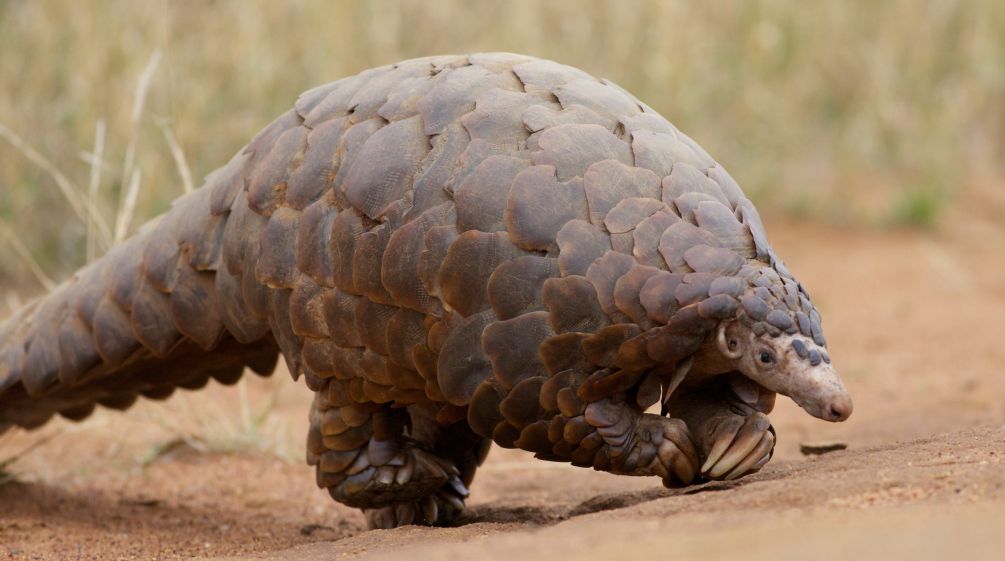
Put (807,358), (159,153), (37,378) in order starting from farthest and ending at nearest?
(159,153), (37,378), (807,358)

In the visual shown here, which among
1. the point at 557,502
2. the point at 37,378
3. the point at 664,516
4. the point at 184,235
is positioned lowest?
the point at 664,516

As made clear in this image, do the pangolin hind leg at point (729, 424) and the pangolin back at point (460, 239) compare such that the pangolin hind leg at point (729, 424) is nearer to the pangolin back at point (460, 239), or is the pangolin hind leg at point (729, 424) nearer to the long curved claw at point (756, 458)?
the long curved claw at point (756, 458)

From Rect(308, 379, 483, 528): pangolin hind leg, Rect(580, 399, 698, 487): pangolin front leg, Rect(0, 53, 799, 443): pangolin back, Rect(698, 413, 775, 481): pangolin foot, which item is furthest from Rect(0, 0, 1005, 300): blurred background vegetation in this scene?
Rect(698, 413, 775, 481): pangolin foot

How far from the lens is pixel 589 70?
34.9ft

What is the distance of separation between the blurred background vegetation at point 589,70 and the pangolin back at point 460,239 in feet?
5.08

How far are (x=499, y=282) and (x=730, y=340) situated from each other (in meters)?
0.63

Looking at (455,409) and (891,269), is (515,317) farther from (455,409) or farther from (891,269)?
(891,269)

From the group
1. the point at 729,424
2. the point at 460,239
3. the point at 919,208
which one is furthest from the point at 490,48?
the point at 729,424

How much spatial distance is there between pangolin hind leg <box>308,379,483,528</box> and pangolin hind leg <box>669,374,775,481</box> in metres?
0.89

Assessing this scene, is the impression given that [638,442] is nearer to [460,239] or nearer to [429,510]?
[460,239]

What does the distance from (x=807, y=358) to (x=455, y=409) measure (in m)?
1.03

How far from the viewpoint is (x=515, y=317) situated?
3512 mm

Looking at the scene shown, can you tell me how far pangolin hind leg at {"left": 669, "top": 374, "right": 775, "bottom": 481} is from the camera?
3.62m

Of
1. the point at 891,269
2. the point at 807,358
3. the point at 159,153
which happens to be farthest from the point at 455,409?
the point at 891,269
